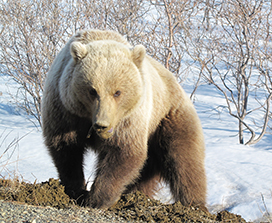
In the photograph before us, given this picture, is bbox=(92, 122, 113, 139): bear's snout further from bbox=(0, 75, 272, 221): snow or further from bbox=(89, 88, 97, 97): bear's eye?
bbox=(0, 75, 272, 221): snow

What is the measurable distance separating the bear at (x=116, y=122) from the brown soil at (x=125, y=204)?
150mm

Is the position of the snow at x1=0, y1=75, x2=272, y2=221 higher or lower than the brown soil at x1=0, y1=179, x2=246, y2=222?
lower

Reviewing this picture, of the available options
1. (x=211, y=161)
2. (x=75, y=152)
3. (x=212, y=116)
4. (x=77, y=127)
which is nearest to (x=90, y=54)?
(x=77, y=127)

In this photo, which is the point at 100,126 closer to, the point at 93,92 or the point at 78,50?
the point at 93,92

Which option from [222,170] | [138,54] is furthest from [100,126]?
[222,170]

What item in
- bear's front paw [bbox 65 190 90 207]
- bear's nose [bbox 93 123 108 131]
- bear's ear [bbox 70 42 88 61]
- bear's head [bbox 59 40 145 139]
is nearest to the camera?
bear's nose [bbox 93 123 108 131]

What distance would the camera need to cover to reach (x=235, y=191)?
5.25 m

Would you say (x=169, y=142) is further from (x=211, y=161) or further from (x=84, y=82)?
(x=211, y=161)

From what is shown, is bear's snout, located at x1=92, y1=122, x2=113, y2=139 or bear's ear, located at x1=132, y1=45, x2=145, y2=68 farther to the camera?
bear's ear, located at x1=132, y1=45, x2=145, y2=68

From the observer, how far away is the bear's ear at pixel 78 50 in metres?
2.92

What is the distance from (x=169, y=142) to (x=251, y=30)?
5.58 meters

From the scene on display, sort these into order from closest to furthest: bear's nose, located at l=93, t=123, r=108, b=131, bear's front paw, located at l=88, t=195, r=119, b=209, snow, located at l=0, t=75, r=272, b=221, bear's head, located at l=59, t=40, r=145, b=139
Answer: bear's nose, located at l=93, t=123, r=108, b=131 < bear's head, located at l=59, t=40, r=145, b=139 < bear's front paw, located at l=88, t=195, r=119, b=209 < snow, located at l=0, t=75, r=272, b=221

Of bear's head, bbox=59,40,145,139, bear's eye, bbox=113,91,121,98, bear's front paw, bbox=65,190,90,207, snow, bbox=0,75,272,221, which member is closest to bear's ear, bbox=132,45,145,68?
bear's head, bbox=59,40,145,139

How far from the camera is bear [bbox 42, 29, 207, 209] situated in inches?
114
